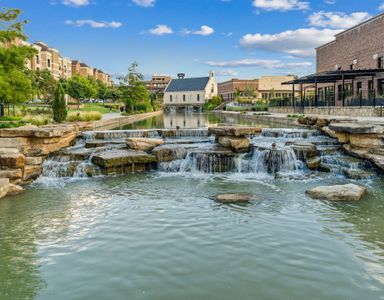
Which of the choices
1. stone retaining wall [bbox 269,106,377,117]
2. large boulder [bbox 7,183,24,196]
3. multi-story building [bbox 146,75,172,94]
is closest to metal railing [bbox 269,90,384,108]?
stone retaining wall [bbox 269,106,377,117]

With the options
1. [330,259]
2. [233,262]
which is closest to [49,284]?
[233,262]

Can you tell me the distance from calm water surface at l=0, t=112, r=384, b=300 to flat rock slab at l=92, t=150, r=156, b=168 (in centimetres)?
285

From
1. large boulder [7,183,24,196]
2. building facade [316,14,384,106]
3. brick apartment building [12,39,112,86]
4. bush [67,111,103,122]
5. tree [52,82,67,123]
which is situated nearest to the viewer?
large boulder [7,183,24,196]

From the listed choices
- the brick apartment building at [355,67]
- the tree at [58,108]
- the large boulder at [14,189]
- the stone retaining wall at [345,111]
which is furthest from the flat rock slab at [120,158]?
the brick apartment building at [355,67]

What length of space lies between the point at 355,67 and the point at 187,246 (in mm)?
38032

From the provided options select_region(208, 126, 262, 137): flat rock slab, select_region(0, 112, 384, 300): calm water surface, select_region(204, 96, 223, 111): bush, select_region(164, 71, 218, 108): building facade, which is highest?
select_region(164, 71, 218, 108): building facade

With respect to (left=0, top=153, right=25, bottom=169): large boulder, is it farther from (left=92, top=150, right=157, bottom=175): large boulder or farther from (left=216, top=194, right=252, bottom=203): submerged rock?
(left=216, top=194, right=252, bottom=203): submerged rock

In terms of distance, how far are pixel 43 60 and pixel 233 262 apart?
84.4 m

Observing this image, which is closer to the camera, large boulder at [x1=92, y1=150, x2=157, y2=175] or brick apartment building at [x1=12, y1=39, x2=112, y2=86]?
large boulder at [x1=92, y1=150, x2=157, y2=175]

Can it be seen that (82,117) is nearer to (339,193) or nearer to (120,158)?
(120,158)

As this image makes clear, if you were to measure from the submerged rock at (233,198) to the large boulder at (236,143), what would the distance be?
5891 millimetres

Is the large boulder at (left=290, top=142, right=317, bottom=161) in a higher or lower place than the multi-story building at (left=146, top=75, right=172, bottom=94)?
lower

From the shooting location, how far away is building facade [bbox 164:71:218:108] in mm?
103994

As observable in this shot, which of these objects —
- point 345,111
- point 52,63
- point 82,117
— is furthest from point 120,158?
point 52,63
